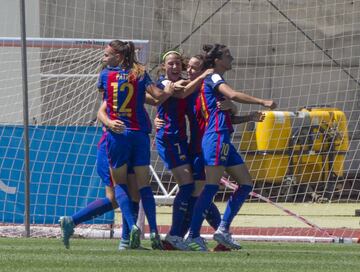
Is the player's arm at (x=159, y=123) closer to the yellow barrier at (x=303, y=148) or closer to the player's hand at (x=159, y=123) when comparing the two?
the player's hand at (x=159, y=123)

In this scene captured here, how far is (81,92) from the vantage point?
15711mm

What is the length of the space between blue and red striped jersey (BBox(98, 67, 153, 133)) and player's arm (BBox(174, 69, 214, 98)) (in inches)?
11.8

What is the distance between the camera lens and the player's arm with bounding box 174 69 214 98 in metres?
10.9

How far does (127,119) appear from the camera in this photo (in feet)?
35.4

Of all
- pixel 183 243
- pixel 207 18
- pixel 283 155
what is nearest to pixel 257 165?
pixel 283 155

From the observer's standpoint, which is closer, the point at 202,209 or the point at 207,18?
the point at 202,209

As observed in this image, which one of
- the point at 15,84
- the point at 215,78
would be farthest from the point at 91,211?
the point at 15,84

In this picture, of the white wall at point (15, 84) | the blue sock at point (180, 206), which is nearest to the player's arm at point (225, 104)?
the blue sock at point (180, 206)

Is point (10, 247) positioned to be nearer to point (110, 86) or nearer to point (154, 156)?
point (110, 86)

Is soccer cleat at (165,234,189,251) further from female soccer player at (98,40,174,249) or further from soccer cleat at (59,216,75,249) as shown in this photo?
soccer cleat at (59,216,75,249)

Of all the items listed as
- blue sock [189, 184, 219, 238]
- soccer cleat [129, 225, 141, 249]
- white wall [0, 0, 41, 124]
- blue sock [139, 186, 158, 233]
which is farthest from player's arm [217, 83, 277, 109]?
white wall [0, 0, 41, 124]

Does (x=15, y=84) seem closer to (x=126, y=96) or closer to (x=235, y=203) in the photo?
(x=126, y=96)

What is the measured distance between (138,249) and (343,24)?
9793mm

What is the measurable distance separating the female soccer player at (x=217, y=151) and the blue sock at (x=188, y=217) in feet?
1.16
